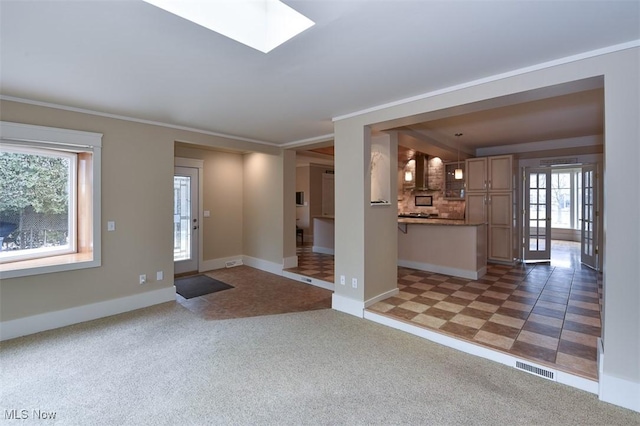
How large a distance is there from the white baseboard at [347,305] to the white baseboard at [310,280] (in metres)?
0.81

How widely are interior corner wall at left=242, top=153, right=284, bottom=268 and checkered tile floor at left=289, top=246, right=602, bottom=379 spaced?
766 mm

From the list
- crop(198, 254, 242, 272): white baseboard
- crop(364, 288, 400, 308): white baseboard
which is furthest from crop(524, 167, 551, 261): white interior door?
crop(198, 254, 242, 272): white baseboard

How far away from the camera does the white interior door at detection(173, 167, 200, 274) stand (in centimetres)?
563

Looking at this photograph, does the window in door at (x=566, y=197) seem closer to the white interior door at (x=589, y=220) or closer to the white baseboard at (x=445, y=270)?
the white interior door at (x=589, y=220)

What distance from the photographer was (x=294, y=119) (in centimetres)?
396

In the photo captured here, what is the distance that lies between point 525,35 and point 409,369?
269 cm

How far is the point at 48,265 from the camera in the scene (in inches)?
130

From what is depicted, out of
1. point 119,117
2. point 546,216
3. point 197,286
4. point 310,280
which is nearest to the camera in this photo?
point 119,117

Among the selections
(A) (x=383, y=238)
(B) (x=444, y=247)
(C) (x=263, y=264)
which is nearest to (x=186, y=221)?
(C) (x=263, y=264)

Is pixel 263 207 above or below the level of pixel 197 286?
above

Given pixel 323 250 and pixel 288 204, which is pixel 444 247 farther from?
pixel 323 250

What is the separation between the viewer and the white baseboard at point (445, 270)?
16.8 feet

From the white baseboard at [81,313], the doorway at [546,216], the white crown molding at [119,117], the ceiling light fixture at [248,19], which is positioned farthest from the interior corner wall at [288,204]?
the doorway at [546,216]

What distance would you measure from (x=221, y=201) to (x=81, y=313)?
10.4 feet
